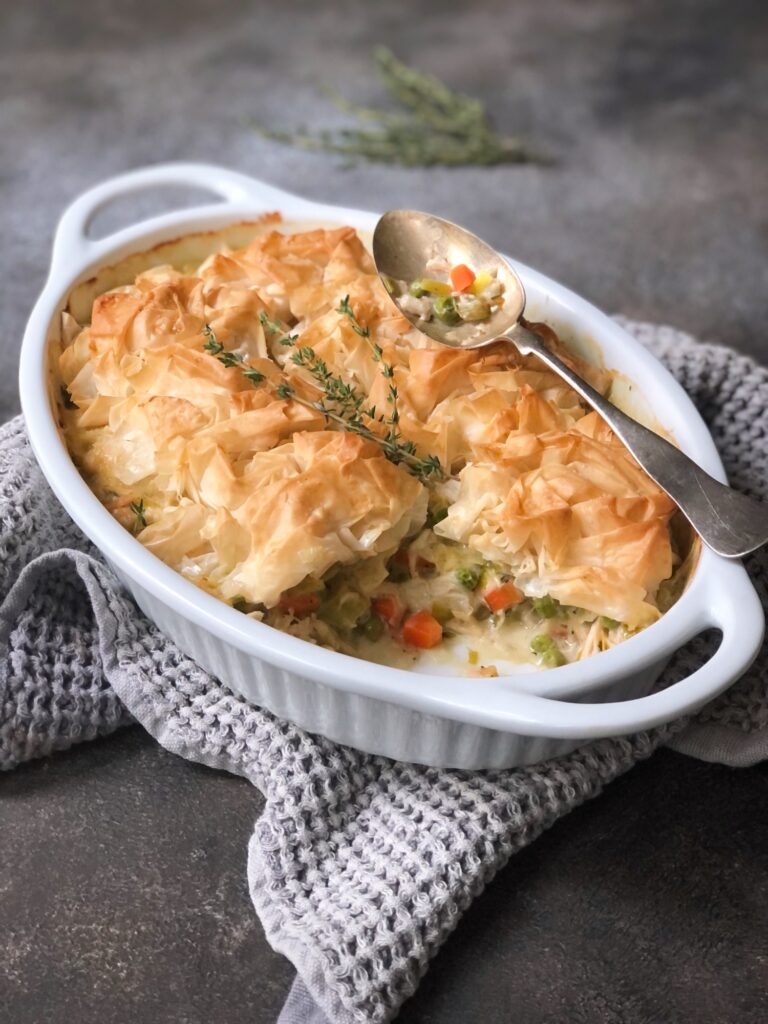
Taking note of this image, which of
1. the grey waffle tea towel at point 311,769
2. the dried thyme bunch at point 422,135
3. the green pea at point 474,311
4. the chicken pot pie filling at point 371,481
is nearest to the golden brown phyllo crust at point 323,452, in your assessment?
the chicken pot pie filling at point 371,481

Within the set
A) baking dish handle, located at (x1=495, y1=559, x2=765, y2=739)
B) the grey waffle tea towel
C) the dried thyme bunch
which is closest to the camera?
baking dish handle, located at (x1=495, y1=559, x2=765, y2=739)

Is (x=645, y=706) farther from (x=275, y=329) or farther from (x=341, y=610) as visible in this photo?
(x=275, y=329)

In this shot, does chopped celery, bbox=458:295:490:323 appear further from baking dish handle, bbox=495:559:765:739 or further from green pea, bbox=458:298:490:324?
baking dish handle, bbox=495:559:765:739

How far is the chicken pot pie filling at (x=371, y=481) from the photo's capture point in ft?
7.32

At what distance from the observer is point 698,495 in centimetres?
224

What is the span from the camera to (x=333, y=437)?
7.68 ft

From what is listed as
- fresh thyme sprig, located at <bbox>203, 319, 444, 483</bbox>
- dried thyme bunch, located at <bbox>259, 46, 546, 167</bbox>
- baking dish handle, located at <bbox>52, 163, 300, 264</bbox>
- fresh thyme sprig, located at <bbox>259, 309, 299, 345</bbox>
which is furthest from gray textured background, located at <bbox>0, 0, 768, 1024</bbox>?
fresh thyme sprig, located at <bbox>259, 309, 299, 345</bbox>

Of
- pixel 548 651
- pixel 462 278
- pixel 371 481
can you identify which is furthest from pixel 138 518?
pixel 462 278

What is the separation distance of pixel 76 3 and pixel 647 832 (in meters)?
4.77

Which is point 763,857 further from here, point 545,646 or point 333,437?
point 333,437

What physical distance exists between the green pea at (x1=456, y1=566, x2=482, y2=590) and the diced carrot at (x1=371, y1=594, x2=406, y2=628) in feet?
0.44

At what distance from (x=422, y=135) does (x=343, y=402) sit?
245cm

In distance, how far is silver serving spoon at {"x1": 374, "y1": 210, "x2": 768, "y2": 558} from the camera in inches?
86.4

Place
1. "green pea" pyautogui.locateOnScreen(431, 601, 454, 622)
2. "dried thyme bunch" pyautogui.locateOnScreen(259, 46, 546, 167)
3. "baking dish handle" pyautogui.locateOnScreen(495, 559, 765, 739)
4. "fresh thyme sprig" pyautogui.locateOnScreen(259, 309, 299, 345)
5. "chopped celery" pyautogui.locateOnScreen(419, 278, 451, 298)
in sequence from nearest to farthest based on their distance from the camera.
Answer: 1. "baking dish handle" pyautogui.locateOnScreen(495, 559, 765, 739)
2. "green pea" pyautogui.locateOnScreen(431, 601, 454, 622)
3. "fresh thyme sprig" pyautogui.locateOnScreen(259, 309, 299, 345)
4. "chopped celery" pyautogui.locateOnScreen(419, 278, 451, 298)
5. "dried thyme bunch" pyautogui.locateOnScreen(259, 46, 546, 167)
